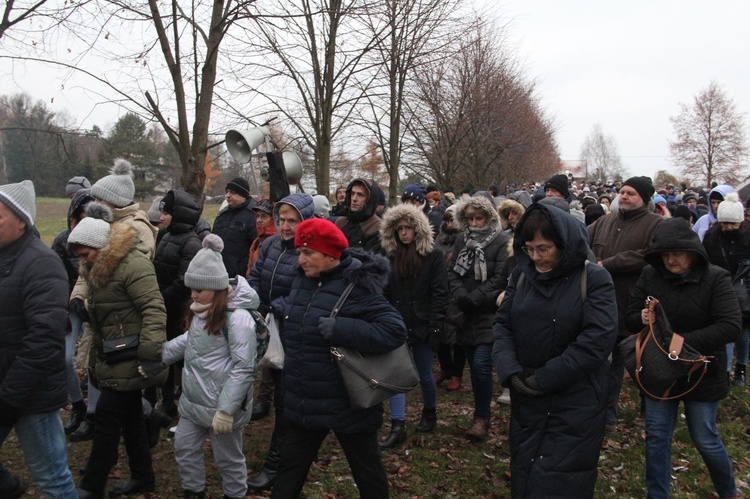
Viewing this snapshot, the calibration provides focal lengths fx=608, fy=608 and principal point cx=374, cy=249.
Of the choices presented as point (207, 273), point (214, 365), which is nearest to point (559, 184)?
point (207, 273)

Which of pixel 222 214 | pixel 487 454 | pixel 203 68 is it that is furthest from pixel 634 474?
pixel 203 68

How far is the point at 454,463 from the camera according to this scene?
5117mm

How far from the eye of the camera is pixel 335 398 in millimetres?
3480

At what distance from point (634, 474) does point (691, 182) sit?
6528cm

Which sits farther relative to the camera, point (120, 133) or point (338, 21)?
point (120, 133)

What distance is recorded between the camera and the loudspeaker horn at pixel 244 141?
8805 mm

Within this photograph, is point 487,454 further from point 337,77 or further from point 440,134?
point 440,134

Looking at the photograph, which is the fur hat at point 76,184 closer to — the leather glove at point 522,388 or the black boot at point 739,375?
the leather glove at point 522,388

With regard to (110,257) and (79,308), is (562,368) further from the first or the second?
(79,308)

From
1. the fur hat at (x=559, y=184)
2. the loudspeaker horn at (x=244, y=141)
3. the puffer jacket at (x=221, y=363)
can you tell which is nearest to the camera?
the puffer jacket at (x=221, y=363)

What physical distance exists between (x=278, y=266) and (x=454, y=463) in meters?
2.23

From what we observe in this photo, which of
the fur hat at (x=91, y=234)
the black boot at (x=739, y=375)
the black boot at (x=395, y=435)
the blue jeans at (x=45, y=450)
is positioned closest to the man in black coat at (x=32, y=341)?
the blue jeans at (x=45, y=450)

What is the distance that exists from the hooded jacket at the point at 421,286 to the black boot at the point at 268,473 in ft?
4.90

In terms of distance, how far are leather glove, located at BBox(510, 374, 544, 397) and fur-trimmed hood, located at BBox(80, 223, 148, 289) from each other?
2.66m
